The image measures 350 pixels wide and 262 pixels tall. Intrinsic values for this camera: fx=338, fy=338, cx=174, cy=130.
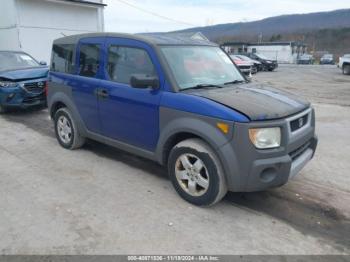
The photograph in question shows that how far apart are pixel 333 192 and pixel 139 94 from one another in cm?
270

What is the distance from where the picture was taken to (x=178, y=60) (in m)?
4.16

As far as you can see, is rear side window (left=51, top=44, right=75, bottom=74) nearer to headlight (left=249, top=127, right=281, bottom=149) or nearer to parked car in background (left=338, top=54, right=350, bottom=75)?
headlight (left=249, top=127, right=281, bottom=149)

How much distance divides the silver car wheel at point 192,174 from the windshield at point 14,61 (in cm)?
701

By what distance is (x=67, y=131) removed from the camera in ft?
18.8

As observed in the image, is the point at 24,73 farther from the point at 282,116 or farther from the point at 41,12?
the point at 41,12

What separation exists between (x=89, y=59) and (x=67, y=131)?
1.40m

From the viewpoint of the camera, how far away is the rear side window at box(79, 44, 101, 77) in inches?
192

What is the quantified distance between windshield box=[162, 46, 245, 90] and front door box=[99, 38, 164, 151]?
0.74ft

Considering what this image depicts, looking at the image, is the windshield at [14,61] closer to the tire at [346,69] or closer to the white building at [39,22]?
the white building at [39,22]

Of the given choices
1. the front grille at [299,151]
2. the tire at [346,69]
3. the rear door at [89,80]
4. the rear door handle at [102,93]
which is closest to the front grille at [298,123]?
the front grille at [299,151]

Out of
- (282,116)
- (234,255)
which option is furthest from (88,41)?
(234,255)

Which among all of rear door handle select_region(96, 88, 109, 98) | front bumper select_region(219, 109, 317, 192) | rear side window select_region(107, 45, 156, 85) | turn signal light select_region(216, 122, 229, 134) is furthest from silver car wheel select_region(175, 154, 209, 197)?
rear door handle select_region(96, 88, 109, 98)

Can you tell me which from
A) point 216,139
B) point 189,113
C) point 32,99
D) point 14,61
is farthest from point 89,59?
point 14,61

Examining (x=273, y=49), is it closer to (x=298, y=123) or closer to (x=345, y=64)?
(x=345, y=64)
